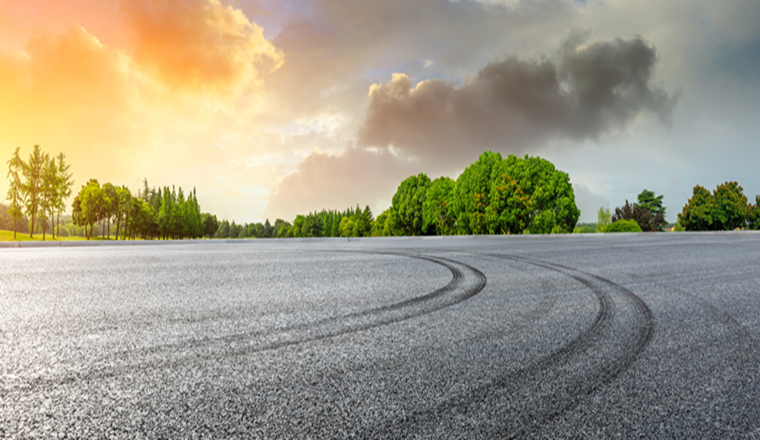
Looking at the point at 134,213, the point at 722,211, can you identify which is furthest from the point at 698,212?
the point at 134,213

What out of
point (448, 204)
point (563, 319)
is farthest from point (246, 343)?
point (448, 204)

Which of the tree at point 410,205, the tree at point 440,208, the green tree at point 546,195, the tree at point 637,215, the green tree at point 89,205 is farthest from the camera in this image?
the tree at point 637,215

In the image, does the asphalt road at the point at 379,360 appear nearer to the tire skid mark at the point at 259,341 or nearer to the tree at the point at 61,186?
the tire skid mark at the point at 259,341

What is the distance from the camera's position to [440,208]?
4100 centimetres

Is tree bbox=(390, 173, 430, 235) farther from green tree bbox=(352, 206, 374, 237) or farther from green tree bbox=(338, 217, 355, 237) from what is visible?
green tree bbox=(338, 217, 355, 237)

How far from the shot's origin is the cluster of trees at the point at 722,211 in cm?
5050

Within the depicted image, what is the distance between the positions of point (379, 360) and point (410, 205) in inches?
1691

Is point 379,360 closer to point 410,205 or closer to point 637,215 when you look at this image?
point 410,205

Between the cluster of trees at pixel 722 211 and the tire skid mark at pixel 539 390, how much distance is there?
63236mm

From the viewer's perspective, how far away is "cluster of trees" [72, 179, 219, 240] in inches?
1901

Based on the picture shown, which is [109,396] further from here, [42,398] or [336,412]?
[336,412]

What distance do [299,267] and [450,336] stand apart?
5.07 m

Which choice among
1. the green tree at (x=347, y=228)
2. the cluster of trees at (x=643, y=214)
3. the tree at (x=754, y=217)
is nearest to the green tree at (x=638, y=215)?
the cluster of trees at (x=643, y=214)

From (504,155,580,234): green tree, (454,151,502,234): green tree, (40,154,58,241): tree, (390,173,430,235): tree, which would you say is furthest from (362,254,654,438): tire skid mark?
(40,154,58,241): tree
